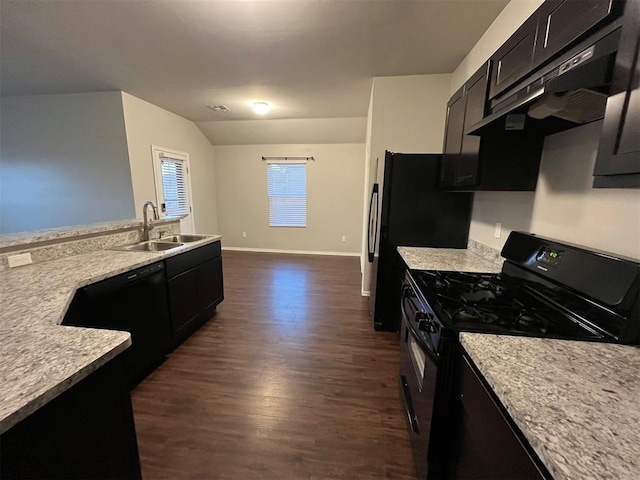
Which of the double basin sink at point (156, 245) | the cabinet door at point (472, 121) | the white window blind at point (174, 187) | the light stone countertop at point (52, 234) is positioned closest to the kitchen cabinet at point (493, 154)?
the cabinet door at point (472, 121)

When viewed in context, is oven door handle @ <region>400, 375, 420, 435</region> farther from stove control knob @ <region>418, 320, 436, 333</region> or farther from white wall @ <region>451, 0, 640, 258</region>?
white wall @ <region>451, 0, 640, 258</region>

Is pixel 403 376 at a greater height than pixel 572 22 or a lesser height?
lesser

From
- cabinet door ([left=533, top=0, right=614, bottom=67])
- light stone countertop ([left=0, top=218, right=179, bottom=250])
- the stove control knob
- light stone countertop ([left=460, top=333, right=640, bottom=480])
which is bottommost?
the stove control knob

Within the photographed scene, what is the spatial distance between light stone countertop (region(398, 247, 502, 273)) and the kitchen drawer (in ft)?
6.57

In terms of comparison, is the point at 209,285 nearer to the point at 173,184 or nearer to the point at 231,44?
the point at 231,44

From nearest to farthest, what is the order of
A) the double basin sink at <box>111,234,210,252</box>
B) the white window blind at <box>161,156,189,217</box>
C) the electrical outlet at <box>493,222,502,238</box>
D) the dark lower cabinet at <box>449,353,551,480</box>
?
the dark lower cabinet at <box>449,353,551,480</box>, the electrical outlet at <box>493,222,502,238</box>, the double basin sink at <box>111,234,210,252</box>, the white window blind at <box>161,156,189,217</box>

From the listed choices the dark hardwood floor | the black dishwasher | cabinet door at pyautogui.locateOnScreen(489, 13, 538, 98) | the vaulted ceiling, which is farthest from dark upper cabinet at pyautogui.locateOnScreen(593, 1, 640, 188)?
the black dishwasher

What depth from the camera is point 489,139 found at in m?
1.61

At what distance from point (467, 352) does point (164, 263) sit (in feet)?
7.36

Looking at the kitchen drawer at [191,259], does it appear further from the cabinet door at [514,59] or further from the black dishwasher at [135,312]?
the cabinet door at [514,59]

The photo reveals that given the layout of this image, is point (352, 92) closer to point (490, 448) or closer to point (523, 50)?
point (523, 50)

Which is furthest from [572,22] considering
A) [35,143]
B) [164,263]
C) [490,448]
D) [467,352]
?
[35,143]

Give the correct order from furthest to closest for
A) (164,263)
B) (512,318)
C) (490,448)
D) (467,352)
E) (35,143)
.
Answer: (35,143) < (164,263) < (512,318) < (467,352) < (490,448)

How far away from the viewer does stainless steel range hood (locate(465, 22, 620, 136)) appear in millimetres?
788
